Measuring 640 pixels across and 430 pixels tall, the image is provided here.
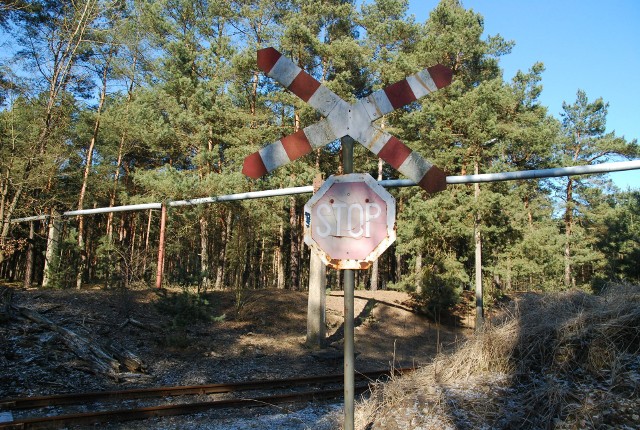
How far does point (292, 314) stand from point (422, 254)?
9186mm

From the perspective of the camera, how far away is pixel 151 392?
6898 millimetres

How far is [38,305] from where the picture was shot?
11047mm

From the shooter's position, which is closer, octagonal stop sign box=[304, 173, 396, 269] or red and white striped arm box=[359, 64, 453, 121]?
octagonal stop sign box=[304, 173, 396, 269]

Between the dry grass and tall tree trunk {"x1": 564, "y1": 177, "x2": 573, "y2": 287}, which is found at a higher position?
tall tree trunk {"x1": 564, "y1": 177, "x2": 573, "y2": 287}

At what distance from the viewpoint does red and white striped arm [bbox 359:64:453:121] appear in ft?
8.61

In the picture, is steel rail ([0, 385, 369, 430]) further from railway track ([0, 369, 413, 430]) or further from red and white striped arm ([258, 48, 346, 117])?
red and white striped arm ([258, 48, 346, 117])

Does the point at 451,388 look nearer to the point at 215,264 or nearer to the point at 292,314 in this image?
the point at 292,314

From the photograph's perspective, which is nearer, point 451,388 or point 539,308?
point 451,388

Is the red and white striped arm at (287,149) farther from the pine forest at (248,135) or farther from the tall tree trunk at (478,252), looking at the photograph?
the tall tree trunk at (478,252)

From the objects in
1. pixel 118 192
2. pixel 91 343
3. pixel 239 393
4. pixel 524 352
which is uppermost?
pixel 118 192

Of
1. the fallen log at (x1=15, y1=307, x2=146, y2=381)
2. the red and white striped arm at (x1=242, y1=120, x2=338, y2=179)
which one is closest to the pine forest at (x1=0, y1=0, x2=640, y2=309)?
the fallen log at (x1=15, y1=307, x2=146, y2=381)

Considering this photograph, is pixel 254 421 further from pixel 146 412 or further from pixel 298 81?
pixel 298 81

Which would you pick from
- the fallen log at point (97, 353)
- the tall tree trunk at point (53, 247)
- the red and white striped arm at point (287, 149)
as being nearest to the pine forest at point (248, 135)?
the tall tree trunk at point (53, 247)

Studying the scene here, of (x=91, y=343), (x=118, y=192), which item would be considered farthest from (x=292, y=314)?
(x=118, y=192)
